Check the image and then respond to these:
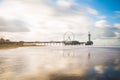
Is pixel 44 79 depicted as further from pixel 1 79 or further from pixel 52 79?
pixel 1 79

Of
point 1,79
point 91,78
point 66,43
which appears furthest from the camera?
point 66,43

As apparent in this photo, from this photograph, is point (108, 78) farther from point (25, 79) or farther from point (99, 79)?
point (25, 79)

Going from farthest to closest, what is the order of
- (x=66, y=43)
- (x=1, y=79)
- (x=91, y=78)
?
(x=66, y=43), (x=91, y=78), (x=1, y=79)

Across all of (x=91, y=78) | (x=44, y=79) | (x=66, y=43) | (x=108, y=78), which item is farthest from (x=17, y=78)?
(x=66, y=43)

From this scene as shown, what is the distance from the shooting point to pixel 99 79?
38.5 feet

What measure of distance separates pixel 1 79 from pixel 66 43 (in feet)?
569

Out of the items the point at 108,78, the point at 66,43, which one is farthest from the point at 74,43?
the point at 108,78

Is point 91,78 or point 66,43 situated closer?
point 91,78

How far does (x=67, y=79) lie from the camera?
11469mm

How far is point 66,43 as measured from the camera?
184125 millimetres

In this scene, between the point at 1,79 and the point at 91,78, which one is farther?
the point at 91,78

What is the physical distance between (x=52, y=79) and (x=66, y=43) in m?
173

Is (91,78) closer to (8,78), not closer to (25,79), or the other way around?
(25,79)

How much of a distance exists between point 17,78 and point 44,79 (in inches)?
89.4
